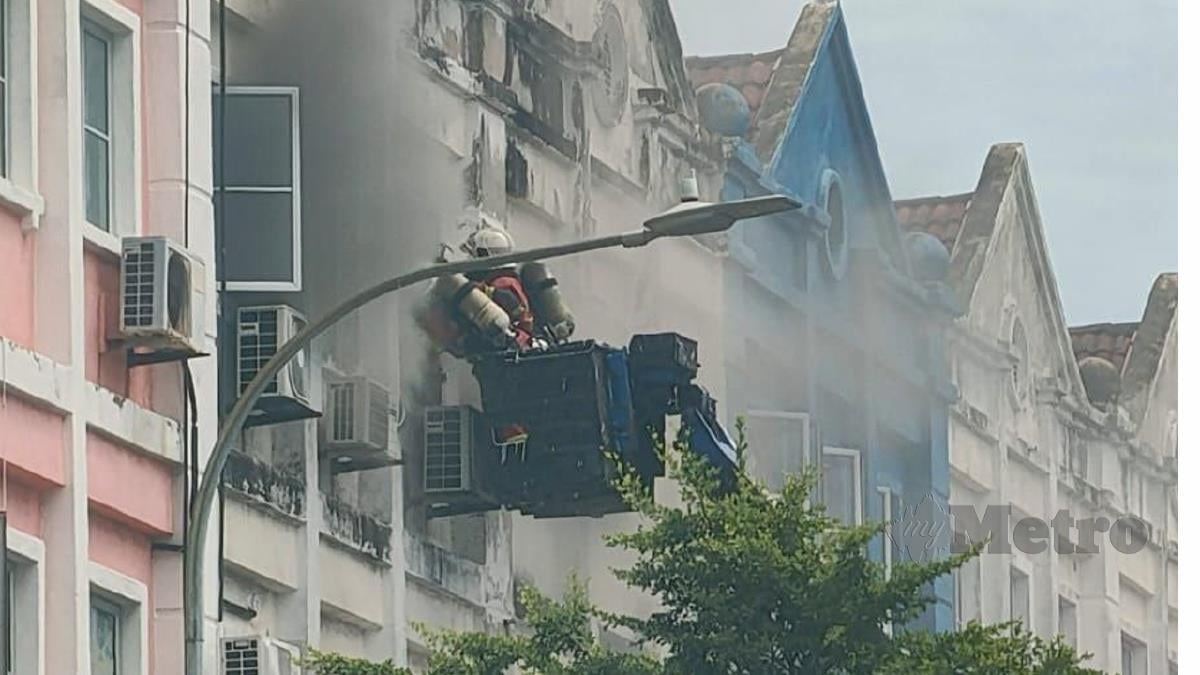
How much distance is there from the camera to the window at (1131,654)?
2244 centimetres

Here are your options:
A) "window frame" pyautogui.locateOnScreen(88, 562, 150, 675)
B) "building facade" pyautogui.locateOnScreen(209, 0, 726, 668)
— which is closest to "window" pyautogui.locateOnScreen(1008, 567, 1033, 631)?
"building facade" pyautogui.locateOnScreen(209, 0, 726, 668)

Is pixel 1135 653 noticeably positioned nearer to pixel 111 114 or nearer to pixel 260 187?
pixel 260 187

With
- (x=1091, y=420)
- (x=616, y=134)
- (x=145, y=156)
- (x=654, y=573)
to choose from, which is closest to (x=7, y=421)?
(x=145, y=156)

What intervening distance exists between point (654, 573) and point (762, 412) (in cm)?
260

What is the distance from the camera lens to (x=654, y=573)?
1827 centimetres

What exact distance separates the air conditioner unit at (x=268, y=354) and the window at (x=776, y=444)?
3.04 meters

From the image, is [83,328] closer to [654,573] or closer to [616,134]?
[654,573]

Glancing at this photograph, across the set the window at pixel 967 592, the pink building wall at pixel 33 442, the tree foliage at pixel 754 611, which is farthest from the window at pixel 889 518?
the pink building wall at pixel 33 442

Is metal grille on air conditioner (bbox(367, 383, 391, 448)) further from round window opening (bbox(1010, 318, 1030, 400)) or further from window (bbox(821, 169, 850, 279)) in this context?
round window opening (bbox(1010, 318, 1030, 400))

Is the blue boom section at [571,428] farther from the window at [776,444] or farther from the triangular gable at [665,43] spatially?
the triangular gable at [665,43]

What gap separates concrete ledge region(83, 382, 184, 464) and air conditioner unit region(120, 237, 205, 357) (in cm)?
29

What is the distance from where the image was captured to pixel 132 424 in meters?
17.3

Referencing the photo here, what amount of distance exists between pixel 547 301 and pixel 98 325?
3.23 meters

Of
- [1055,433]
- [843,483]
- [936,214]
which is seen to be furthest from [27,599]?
[1055,433]
